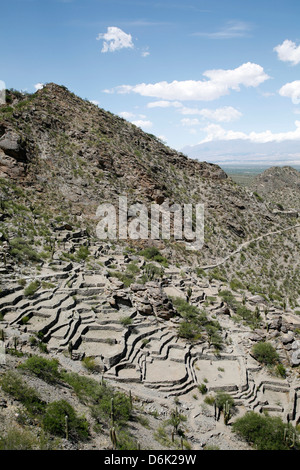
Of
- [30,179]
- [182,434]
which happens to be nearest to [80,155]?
[30,179]

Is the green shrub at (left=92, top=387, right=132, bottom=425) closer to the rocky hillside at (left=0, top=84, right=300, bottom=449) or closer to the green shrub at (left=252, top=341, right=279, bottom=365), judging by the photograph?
the rocky hillside at (left=0, top=84, right=300, bottom=449)

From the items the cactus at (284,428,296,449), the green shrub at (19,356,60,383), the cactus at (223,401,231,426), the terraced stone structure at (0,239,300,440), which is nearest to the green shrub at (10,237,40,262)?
the terraced stone structure at (0,239,300,440)

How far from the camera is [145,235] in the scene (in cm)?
4012

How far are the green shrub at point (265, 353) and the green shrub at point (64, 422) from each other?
39.8ft

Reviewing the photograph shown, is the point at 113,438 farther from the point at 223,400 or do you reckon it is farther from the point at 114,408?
the point at 223,400

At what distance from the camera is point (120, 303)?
2325 centimetres

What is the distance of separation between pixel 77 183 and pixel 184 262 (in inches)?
654

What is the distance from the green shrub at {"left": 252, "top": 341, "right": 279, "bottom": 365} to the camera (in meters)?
19.6

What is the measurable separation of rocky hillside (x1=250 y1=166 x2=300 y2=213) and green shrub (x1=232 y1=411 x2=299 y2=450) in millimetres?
64343

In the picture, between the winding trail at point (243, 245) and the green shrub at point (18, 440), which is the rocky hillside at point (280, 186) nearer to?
the winding trail at point (243, 245)

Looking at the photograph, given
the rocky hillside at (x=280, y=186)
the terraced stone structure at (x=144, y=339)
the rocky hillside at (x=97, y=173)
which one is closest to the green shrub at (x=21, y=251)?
the terraced stone structure at (x=144, y=339)

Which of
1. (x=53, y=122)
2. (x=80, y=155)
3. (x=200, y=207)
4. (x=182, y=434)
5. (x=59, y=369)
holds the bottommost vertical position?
(x=182, y=434)

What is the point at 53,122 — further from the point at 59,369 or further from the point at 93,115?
the point at 59,369

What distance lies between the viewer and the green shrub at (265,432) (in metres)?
13.0
